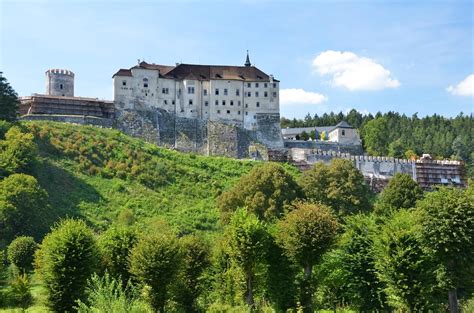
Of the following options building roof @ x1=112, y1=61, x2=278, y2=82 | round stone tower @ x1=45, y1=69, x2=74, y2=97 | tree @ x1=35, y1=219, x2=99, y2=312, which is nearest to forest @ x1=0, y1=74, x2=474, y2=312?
tree @ x1=35, y1=219, x2=99, y2=312

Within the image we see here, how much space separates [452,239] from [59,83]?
71.8 meters

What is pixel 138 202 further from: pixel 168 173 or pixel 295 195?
pixel 295 195

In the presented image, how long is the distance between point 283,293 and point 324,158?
154ft

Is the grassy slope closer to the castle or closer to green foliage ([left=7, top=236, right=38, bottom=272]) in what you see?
the castle

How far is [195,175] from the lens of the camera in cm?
6619

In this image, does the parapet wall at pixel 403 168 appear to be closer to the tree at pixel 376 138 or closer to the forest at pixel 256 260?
the tree at pixel 376 138

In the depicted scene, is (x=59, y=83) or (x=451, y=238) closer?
(x=451, y=238)

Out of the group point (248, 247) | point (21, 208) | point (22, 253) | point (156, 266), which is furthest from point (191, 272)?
point (21, 208)

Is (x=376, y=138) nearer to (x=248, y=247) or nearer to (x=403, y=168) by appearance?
(x=403, y=168)

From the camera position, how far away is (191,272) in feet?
110

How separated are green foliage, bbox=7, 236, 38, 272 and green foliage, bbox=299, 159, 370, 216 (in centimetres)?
2422

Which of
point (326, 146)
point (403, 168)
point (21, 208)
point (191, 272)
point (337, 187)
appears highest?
point (326, 146)

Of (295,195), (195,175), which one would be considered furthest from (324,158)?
(295,195)

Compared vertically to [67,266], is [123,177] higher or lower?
higher
